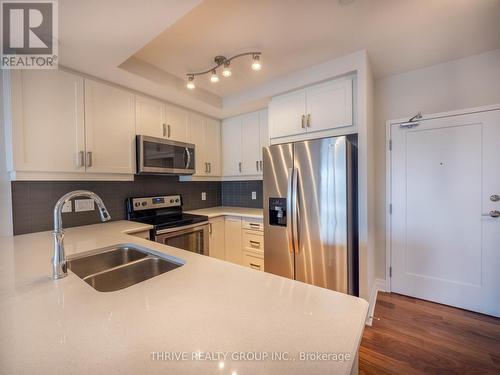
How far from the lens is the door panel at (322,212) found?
1.78 m

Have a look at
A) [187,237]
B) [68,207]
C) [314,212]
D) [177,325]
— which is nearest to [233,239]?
[187,237]

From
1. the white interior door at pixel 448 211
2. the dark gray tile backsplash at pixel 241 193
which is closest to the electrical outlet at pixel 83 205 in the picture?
the dark gray tile backsplash at pixel 241 193

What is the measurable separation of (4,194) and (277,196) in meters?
2.21

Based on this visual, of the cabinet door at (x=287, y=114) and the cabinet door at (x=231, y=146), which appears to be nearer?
the cabinet door at (x=287, y=114)

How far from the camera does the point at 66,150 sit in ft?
5.81

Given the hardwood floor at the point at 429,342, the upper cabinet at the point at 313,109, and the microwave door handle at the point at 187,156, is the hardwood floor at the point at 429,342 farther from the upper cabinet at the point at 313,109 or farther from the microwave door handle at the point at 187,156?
the microwave door handle at the point at 187,156

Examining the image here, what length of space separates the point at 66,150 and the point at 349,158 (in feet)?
7.63

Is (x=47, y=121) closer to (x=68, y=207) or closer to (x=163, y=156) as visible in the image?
(x=68, y=207)

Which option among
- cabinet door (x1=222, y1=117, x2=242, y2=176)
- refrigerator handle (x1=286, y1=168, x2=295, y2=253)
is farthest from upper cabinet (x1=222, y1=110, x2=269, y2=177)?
refrigerator handle (x1=286, y1=168, x2=295, y2=253)

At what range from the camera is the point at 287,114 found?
7.71ft

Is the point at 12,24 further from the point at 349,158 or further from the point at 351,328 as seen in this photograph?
the point at 349,158

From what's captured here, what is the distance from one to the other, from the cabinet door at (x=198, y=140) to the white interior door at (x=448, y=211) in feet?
7.54

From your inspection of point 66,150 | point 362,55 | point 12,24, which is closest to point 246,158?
point 362,55

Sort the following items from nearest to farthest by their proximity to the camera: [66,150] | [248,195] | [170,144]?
1. [66,150]
2. [170,144]
3. [248,195]
